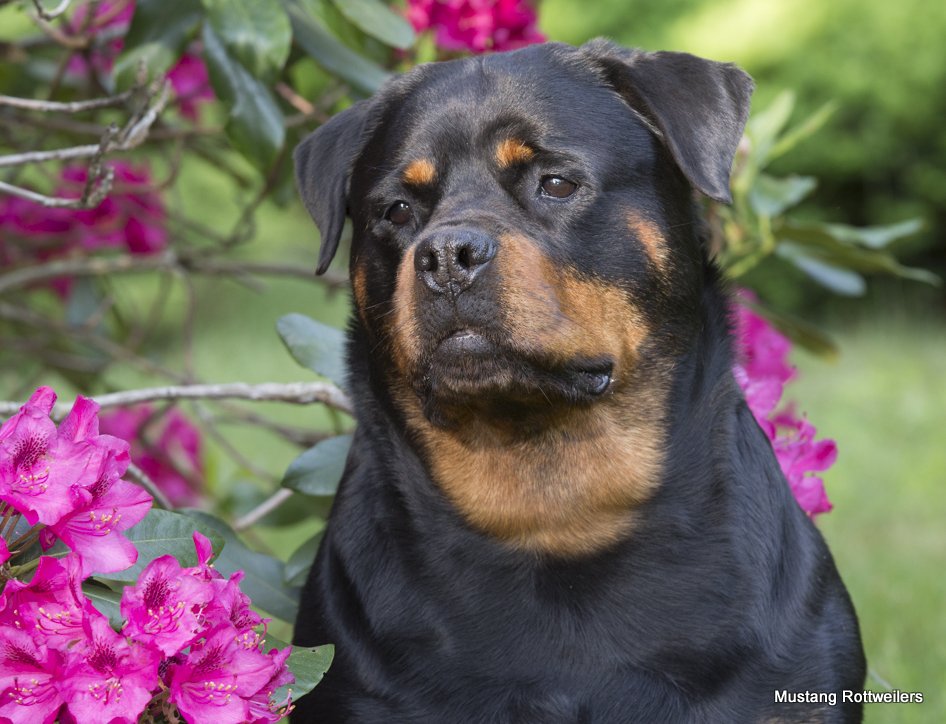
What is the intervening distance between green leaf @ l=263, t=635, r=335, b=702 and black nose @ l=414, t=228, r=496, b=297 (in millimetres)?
687

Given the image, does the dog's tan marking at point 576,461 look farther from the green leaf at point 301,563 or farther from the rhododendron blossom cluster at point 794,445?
the green leaf at point 301,563

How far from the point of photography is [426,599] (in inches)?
99.6

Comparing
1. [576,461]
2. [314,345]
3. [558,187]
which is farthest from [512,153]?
[314,345]

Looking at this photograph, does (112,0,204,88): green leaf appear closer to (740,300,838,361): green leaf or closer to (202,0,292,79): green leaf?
(202,0,292,79): green leaf

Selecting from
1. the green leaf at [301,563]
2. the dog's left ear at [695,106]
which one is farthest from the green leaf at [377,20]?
the green leaf at [301,563]

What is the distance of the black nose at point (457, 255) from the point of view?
2.35 m

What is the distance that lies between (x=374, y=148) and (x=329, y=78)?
1174 mm

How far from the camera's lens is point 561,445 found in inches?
103

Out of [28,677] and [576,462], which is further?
[576,462]

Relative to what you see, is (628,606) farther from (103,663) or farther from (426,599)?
(103,663)

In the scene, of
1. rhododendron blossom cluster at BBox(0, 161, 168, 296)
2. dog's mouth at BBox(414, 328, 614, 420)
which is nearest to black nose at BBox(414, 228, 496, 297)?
dog's mouth at BBox(414, 328, 614, 420)

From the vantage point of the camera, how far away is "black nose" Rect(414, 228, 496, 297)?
2.35 meters

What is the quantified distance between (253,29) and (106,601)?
1.40 metres

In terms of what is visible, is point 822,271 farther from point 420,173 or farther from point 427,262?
point 427,262
